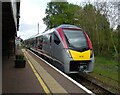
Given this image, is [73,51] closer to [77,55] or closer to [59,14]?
[77,55]

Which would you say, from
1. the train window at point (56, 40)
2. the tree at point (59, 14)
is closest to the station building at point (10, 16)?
the train window at point (56, 40)

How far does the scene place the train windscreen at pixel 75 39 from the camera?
1858 cm

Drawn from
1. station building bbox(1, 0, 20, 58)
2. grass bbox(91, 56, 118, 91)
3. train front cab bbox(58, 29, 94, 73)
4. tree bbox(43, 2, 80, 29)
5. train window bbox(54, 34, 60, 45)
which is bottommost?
grass bbox(91, 56, 118, 91)

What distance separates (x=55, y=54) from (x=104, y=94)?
277 inches

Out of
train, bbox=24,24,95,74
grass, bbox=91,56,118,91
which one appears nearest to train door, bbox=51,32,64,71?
train, bbox=24,24,95,74

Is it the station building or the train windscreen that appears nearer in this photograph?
the station building

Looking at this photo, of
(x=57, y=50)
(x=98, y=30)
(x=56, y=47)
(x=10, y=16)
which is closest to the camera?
(x=10, y=16)

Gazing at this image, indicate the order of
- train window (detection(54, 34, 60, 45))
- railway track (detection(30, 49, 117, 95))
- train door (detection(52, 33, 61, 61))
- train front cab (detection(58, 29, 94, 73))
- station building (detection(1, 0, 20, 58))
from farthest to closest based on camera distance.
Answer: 1. train window (detection(54, 34, 60, 45))
2. train door (detection(52, 33, 61, 61))
3. train front cab (detection(58, 29, 94, 73))
4. railway track (detection(30, 49, 117, 95))
5. station building (detection(1, 0, 20, 58))

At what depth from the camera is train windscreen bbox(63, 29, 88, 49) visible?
18.6 meters

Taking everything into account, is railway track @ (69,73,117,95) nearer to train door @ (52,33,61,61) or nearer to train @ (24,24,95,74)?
train @ (24,24,95,74)

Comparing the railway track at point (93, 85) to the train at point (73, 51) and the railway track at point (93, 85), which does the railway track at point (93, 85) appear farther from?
the train at point (73, 51)

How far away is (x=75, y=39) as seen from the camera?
62.6ft

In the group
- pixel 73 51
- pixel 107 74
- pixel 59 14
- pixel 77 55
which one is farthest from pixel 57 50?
pixel 59 14

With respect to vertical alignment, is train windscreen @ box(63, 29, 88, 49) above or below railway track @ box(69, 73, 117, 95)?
above
